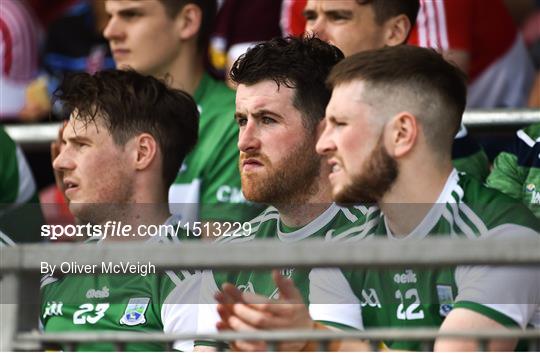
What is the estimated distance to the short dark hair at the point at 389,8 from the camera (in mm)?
5148

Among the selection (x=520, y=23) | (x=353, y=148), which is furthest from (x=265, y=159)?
(x=520, y=23)

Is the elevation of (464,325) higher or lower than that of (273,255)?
lower

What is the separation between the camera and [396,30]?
16.9ft

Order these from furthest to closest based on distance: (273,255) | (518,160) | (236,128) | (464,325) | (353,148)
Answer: (236,128)
(518,160)
(353,148)
(464,325)
(273,255)

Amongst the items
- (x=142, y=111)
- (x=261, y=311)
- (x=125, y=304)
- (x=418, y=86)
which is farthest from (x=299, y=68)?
(x=261, y=311)

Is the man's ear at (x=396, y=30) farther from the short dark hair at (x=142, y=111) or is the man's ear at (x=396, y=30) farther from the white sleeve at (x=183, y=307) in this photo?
the white sleeve at (x=183, y=307)

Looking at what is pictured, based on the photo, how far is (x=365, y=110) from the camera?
3.71 metres

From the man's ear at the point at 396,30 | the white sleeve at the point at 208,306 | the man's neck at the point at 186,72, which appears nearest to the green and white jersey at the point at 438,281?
the white sleeve at the point at 208,306

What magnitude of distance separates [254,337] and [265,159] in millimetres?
1393

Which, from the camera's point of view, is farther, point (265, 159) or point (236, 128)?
point (236, 128)

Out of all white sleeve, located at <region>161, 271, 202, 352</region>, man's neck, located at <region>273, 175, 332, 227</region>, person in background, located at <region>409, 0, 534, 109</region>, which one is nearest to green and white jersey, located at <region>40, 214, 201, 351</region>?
white sleeve, located at <region>161, 271, 202, 352</region>

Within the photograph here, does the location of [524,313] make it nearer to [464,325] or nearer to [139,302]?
[464,325]

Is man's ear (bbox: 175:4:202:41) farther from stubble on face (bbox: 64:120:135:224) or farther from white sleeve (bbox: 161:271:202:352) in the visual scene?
white sleeve (bbox: 161:271:202:352)

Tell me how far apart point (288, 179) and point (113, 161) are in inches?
31.1
